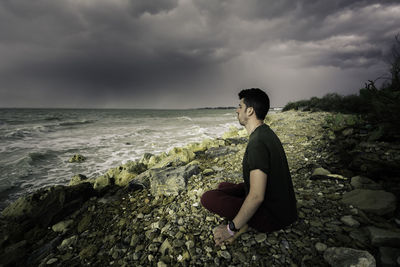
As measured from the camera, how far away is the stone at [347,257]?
1.42 meters

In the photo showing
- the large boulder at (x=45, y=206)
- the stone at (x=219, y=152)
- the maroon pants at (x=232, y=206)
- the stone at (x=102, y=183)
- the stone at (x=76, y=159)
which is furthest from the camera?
the stone at (x=76, y=159)

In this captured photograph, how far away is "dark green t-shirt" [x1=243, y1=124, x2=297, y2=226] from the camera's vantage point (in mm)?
1650

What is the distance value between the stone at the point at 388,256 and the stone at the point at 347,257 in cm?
10

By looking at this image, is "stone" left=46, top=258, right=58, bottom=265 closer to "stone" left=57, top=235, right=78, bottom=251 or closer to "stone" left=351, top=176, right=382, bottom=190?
"stone" left=57, top=235, right=78, bottom=251

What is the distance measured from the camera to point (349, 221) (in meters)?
2.04

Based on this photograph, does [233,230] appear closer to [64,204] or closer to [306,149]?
[64,204]

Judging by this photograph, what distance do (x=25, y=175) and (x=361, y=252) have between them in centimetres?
828

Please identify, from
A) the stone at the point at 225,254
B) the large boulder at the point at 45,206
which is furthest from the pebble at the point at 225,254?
the large boulder at the point at 45,206

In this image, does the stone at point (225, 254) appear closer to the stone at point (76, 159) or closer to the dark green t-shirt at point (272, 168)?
the dark green t-shirt at point (272, 168)

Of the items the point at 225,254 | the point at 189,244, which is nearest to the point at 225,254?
the point at 225,254

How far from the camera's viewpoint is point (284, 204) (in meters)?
1.85

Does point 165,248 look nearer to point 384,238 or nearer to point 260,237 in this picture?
point 260,237

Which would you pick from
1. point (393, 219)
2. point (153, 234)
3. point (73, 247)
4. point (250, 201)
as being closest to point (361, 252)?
point (393, 219)

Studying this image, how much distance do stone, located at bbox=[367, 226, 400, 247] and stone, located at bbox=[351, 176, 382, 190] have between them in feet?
3.83
